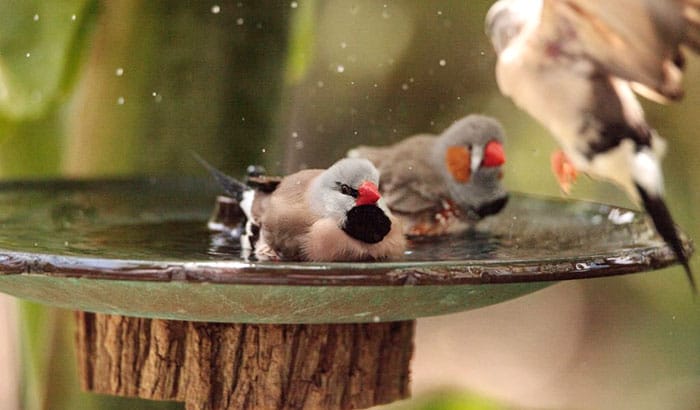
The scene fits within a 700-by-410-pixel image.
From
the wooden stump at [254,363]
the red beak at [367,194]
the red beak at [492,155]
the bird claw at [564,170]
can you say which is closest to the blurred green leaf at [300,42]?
the red beak at [492,155]

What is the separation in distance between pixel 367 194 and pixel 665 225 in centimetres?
62

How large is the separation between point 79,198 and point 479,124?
1.13 meters

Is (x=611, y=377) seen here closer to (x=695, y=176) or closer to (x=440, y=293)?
(x=695, y=176)

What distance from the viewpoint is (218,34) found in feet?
12.6

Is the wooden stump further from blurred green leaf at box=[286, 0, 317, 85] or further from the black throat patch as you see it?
blurred green leaf at box=[286, 0, 317, 85]

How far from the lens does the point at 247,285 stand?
1.78 meters

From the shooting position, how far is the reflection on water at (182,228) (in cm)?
225

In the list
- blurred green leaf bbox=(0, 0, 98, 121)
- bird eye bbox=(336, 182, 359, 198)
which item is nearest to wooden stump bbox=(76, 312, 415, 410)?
bird eye bbox=(336, 182, 359, 198)

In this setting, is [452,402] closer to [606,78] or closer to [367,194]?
[606,78]

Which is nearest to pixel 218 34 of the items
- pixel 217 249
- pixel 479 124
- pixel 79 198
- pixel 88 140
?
pixel 88 140

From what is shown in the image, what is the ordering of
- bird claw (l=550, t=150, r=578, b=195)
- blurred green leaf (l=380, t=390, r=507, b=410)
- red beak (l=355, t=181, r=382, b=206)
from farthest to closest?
blurred green leaf (l=380, t=390, r=507, b=410) → bird claw (l=550, t=150, r=578, b=195) → red beak (l=355, t=181, r=382, b=206)

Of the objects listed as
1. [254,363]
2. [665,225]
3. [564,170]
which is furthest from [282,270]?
[564,170]

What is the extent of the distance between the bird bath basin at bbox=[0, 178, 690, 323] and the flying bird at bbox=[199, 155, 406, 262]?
9 centimetres

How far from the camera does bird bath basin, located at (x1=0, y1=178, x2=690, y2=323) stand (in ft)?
5.82
